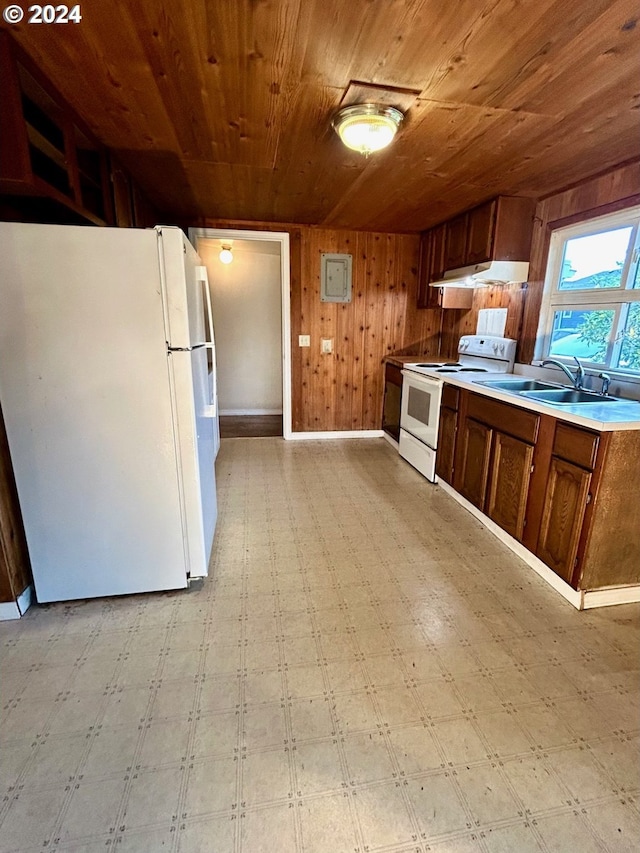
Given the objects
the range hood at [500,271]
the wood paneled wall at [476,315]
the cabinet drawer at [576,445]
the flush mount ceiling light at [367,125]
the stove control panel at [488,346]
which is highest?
the flush mount ceiling light at [367,125]

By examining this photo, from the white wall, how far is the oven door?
98.1 inches

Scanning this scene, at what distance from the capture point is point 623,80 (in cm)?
153

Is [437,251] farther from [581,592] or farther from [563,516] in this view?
[581,592]

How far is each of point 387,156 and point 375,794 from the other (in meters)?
2.83

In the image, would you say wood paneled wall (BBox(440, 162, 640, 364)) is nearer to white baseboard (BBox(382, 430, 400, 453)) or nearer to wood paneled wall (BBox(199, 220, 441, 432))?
wood paneled wall (BBox(199, 220, 441, 432))

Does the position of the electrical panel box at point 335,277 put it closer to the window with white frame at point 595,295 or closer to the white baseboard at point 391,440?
the white baseboard at point 391,440

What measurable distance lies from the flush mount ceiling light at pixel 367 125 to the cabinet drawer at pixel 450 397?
65.8 inches

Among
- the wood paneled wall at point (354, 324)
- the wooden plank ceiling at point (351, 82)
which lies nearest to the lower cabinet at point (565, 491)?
the wooden plank ceiling at point (351, 82)

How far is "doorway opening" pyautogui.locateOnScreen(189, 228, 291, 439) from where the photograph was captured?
528cm

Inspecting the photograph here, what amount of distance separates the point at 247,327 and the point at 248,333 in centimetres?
8

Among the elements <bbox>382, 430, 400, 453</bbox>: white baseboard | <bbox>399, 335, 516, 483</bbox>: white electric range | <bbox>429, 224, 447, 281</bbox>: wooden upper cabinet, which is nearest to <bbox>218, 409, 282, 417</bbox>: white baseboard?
<bbox>382, 430, 400, 453</bbox>: white baseboard

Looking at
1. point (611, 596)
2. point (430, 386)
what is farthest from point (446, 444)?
point (611, 596)

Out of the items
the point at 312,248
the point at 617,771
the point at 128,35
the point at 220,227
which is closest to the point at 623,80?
the point at 128,35

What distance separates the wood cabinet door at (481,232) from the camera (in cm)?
294
